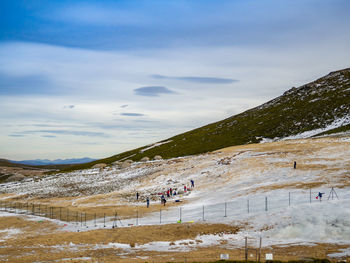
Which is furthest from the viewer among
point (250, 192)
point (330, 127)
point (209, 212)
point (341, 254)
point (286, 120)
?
point (286, 120)

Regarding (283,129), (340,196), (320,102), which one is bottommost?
(340,196)

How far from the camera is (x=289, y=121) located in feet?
468

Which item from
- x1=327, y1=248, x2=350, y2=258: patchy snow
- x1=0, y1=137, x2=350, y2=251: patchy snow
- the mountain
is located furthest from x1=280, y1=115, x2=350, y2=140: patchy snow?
x1=327, y1=248, x2=350, y2=258: patchy snow

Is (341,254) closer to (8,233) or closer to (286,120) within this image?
(8,233)

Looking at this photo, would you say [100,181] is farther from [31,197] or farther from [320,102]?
[320,102]

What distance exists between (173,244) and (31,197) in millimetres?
69020

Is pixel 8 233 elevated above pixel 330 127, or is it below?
below

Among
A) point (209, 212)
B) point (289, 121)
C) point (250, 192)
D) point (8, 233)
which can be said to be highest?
point (289, 121)

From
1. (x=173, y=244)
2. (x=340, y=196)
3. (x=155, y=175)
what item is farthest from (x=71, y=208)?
(x=340, y=196)

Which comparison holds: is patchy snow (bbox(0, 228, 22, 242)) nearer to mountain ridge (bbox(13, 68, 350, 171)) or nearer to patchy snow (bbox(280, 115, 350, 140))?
mountain ridge (bbox(13, 68, 350, 171))

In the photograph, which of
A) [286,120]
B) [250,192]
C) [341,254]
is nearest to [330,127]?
[286,120]

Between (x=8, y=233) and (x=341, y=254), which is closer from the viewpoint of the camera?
(x=341, y=254)

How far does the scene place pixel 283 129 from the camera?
134500 millimetres

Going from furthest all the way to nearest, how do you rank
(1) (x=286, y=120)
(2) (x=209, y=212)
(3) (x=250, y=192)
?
(1) (x=286, y=120), (3) (x=250, y=192), (2) (x=209, y=212)
